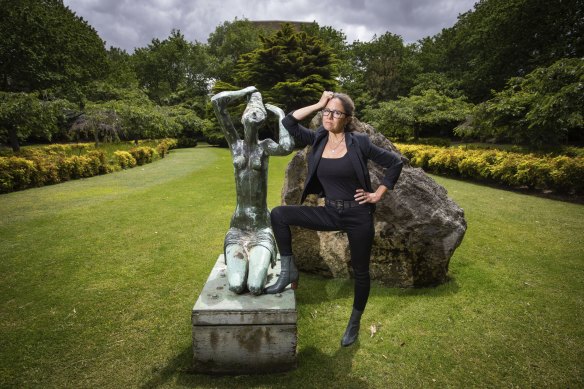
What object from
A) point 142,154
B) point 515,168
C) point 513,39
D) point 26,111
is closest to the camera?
point 515,168

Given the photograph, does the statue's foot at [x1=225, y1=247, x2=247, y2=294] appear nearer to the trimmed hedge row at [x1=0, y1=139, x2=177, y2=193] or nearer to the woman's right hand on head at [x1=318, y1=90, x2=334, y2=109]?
the woman's right hand on head at [x1=318, y1=90, x2=334, y2=109]

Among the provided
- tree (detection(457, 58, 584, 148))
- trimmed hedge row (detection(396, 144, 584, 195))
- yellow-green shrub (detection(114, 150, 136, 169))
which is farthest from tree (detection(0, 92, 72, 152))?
tree (detection(457, 58, 584, 148))

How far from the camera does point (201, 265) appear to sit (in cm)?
515

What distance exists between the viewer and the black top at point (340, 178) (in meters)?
2.83

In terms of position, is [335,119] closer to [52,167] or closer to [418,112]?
[52,167]

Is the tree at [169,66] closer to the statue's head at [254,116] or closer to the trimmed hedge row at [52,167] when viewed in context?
the trimmed hedge row at [52,167]

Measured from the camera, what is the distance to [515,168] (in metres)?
11.1

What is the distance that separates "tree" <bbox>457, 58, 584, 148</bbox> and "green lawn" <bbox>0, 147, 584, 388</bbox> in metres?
5.00

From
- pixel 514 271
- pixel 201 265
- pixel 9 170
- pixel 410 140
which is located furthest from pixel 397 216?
pixel 410 140

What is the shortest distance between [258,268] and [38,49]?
28.9 meters

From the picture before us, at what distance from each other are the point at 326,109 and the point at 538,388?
3.04 m

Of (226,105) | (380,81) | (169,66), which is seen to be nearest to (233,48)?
(169,66)

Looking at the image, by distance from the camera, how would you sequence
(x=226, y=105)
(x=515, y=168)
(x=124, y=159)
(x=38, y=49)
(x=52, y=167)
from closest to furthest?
(x=226, y=105), (x=515, y=168), (x=52, y=167), (x=124, y=159), (x=38, y=49)

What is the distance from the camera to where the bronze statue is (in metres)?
3.12
